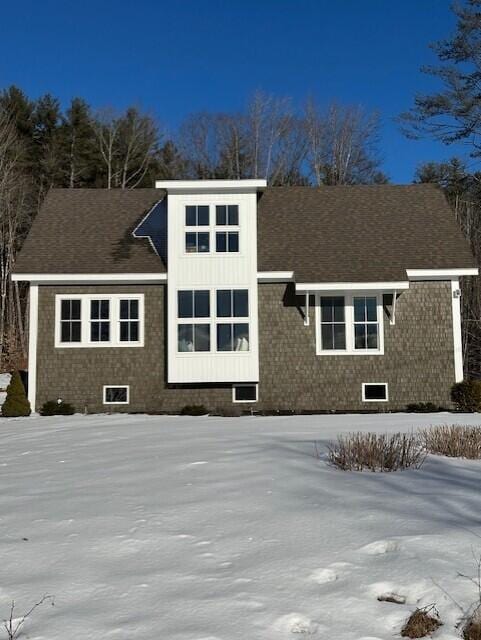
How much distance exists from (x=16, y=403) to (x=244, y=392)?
530 centimetres

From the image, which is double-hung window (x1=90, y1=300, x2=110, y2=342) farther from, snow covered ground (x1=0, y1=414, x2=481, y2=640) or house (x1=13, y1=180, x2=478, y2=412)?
snow covered ground (x1=0, y1=414, x2=481, y2=640)

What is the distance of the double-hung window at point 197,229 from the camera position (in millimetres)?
14602

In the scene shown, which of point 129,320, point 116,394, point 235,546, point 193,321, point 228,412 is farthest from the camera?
point 129,320

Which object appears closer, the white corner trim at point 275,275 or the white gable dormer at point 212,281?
the white gable dormer at point 212,281

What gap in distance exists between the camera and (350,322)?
14.6 m

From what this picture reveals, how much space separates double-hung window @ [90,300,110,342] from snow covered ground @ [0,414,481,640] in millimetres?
8440

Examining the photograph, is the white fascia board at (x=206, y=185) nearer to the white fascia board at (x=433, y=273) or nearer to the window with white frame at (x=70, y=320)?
the window with white frame at (x=70, y=320)

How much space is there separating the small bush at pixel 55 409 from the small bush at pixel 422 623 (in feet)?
39.9

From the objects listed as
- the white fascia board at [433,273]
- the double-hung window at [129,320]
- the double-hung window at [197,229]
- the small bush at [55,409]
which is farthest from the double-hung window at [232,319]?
the white fascia board at [433,273]

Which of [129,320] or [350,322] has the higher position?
[129,320]

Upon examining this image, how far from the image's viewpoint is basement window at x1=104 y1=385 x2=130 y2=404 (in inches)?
570

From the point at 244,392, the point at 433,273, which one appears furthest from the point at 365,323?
the point at 244,392

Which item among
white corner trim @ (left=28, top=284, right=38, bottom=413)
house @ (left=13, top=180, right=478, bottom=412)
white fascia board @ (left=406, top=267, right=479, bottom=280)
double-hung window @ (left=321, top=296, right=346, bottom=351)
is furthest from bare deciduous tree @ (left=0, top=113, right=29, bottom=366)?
white fascia board @ (left=406, top=267, right=479, bottom=280)

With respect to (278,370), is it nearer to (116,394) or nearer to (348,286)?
(348,286)
